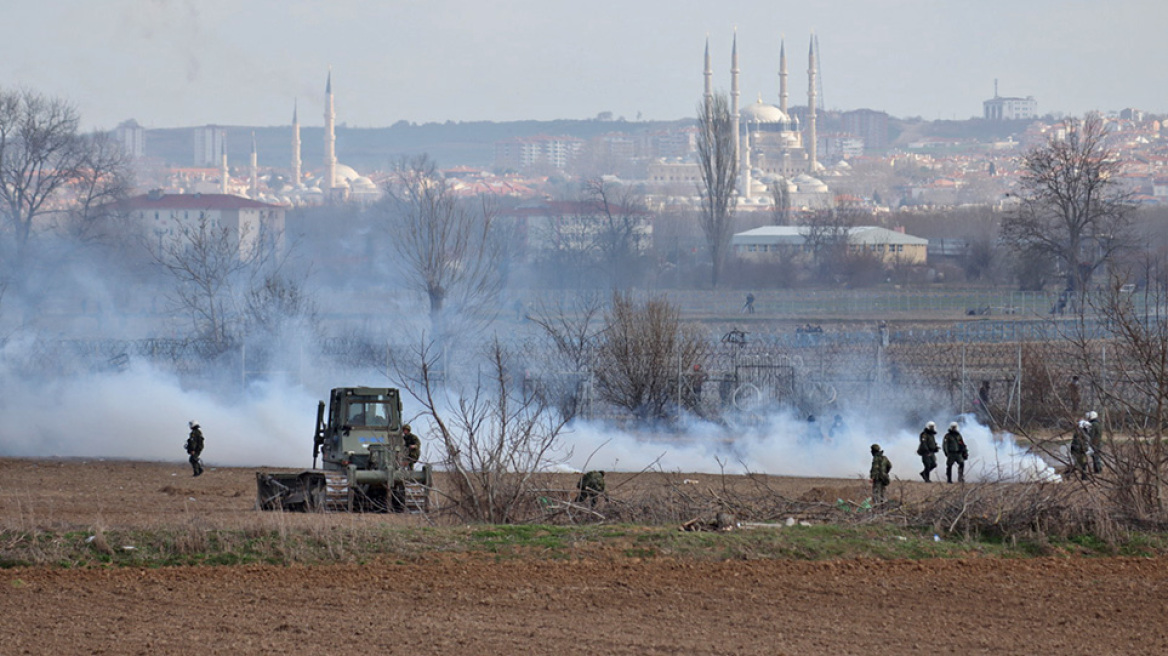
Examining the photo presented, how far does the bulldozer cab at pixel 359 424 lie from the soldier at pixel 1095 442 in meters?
9.22

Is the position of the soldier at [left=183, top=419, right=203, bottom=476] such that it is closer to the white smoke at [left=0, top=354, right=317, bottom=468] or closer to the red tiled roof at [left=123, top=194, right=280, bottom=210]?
the white smoke at [left=0, top=354, right=317, bottom=468]

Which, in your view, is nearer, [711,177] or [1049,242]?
[1049,242]

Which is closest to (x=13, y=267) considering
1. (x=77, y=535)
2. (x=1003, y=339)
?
(x=1003, y=339)

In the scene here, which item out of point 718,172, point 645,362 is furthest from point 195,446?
point 718,172

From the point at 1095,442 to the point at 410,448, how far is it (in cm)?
872

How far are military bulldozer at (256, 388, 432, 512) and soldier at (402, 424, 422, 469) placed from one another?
59 millimetres

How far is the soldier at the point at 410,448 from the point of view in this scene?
18.6 meters

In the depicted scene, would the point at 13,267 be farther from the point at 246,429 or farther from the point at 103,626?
the point at 103,626

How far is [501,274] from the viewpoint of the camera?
57.7 meters

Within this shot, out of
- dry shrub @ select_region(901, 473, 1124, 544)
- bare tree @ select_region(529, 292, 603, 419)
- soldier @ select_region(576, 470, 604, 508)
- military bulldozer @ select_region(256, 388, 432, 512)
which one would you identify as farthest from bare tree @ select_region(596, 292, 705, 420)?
dry shrub @ select_region(901, 473, 1124, 544)

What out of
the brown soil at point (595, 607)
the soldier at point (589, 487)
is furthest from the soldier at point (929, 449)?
the brown soil at point (595, 607)

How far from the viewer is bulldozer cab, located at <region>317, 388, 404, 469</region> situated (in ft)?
65.6

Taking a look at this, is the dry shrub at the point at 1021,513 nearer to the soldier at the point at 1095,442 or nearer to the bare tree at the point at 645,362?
the soldier at the point at 1095,442

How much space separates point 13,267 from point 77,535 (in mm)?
34129
